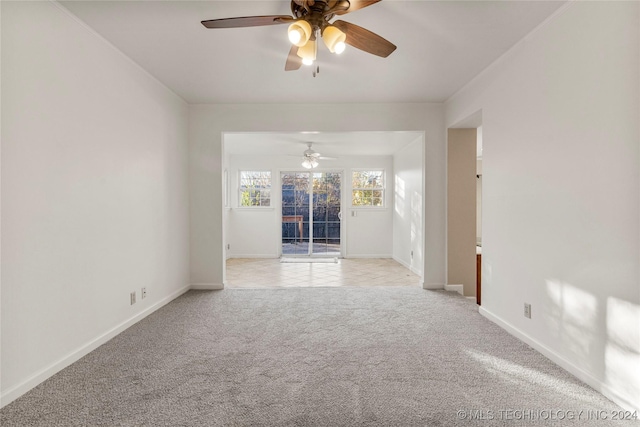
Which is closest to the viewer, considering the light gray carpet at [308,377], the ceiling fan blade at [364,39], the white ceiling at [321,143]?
the light gray carpet at [308,377]

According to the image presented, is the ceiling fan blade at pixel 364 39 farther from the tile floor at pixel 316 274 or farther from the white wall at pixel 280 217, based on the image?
the white wall at pixel 280 217

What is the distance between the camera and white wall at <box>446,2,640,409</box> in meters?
1.74

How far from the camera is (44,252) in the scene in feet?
6.65

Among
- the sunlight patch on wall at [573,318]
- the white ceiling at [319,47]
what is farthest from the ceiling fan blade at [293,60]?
the sunlight patch on wall at [573,318]

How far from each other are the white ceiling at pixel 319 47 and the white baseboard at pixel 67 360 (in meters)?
2.38

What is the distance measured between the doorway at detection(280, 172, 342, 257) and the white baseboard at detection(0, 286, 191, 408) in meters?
4.34

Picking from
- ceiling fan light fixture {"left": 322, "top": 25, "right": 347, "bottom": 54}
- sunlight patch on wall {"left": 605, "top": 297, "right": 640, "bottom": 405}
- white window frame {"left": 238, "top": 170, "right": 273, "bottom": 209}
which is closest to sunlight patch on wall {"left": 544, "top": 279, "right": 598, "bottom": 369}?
sunlight patch on wall {"left": 605, "top": 297, "right": 640, "bottom": 405}

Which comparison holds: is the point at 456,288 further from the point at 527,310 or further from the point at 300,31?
the point at 300,31

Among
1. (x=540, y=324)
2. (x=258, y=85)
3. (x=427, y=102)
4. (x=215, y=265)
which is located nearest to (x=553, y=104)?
(x=540, y=324)

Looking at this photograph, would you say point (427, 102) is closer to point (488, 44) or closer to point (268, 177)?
point (488, 44)

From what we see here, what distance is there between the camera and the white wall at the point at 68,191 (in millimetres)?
1839

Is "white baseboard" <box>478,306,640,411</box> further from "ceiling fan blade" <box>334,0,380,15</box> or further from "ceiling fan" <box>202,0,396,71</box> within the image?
"ceiling fan blade" <box>334,0,380,15</box>

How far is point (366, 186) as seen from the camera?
24.7 feet

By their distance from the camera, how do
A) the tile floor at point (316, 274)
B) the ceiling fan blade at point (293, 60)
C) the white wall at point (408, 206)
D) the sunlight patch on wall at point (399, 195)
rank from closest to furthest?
the ceiling fan blade at point (293, 60)
the tile floor at point (316, 274)
the white wall at point (408, 206)
the sunlight patch on wall at point (399, 195)
